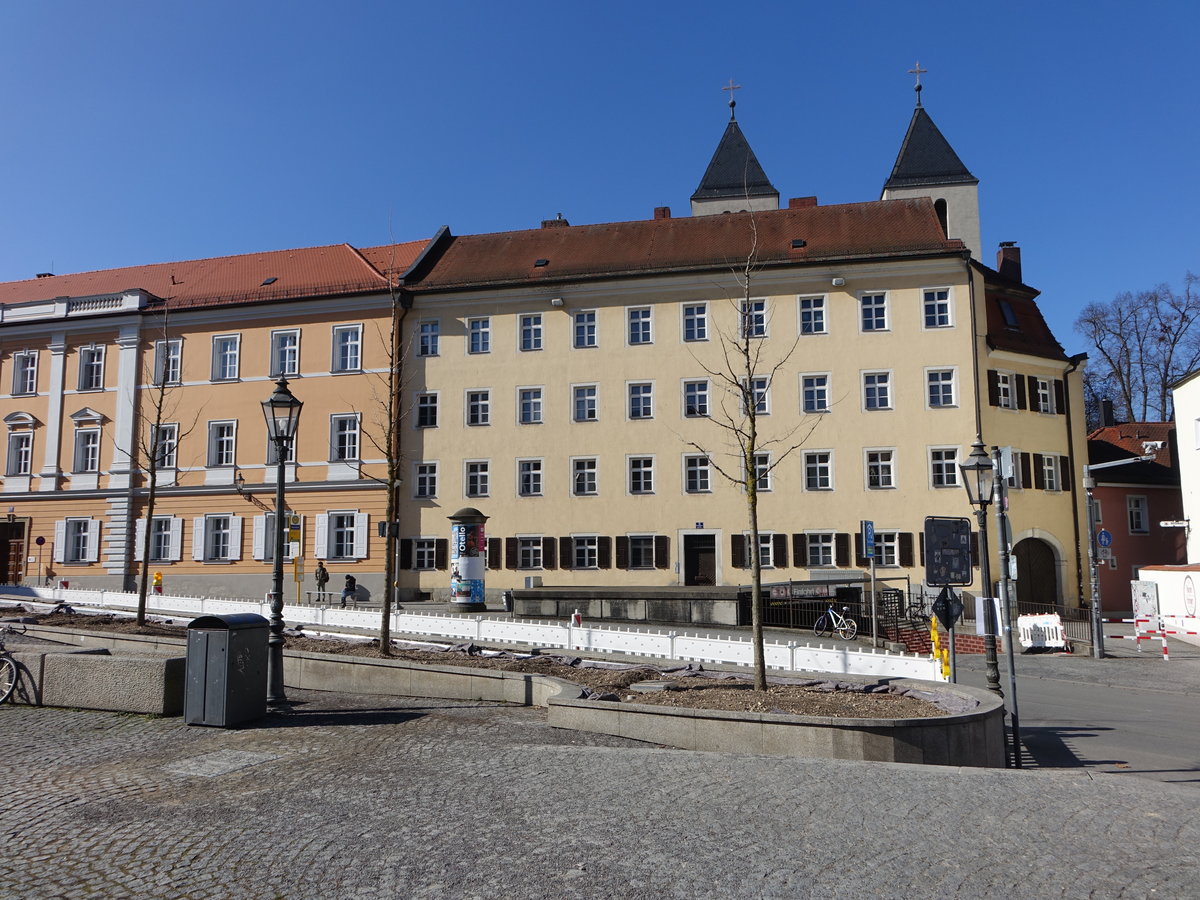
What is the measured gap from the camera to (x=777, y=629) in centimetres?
2512

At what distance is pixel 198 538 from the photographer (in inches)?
1475

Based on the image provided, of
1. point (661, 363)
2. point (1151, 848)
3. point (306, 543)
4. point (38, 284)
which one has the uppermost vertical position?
point (38, 284)

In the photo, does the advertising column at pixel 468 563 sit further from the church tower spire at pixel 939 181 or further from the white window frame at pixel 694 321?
the church tower spire at pixel 939 181

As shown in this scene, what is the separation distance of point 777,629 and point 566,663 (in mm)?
11932

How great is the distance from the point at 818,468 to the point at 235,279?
25.8m

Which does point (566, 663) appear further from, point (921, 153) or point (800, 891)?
point (921, 153)

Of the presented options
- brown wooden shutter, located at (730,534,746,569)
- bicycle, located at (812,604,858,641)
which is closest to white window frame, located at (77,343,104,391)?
brown wooden shutter, located at (730,534,746,569)

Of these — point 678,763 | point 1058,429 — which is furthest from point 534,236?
point 678,763

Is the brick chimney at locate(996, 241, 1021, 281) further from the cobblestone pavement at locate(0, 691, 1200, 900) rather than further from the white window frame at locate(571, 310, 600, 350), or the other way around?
the cobblestone pavement at locate(0, 691, 1200, 900)

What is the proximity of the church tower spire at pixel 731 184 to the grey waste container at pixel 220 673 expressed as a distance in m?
39.9

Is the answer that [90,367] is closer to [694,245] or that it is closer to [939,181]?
[694,245]

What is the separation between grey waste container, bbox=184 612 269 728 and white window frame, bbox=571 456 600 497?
25048 millimetres

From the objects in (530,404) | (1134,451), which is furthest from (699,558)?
(1134,451)

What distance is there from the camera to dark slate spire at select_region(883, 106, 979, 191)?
44.0 metres
